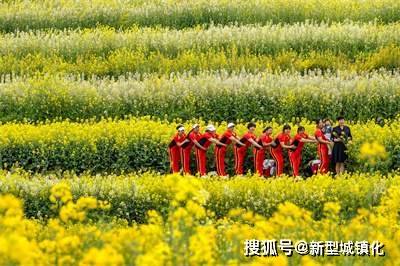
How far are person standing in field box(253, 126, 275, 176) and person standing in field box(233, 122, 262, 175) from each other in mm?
163

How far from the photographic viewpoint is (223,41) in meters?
34.1

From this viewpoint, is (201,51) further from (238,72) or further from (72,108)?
(72,108)

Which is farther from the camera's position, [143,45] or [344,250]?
[143,45]

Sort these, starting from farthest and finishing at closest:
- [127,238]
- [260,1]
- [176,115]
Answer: [260,1]
[176,115]
[127,238]

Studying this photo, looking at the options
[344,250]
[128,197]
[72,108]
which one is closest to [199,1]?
[72,108]

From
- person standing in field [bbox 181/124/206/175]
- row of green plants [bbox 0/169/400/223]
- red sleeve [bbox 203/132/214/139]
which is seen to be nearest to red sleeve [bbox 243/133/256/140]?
red sleeve [bbox 203/132/214/139]

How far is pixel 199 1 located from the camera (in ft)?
133

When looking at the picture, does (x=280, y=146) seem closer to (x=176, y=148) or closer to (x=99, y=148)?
(x=176, y=148)

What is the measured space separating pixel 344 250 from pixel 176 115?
17.5m

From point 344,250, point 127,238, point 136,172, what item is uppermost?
point 127,238

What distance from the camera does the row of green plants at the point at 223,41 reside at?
33.1 m

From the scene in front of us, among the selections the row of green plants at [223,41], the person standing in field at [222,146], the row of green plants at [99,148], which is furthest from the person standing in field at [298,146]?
the row of green plants at [223,41]

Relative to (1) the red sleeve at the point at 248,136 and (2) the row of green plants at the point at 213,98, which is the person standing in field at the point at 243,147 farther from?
(2) the row of green plants at the point at 213,98

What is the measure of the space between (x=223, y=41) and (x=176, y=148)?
1229 cm
